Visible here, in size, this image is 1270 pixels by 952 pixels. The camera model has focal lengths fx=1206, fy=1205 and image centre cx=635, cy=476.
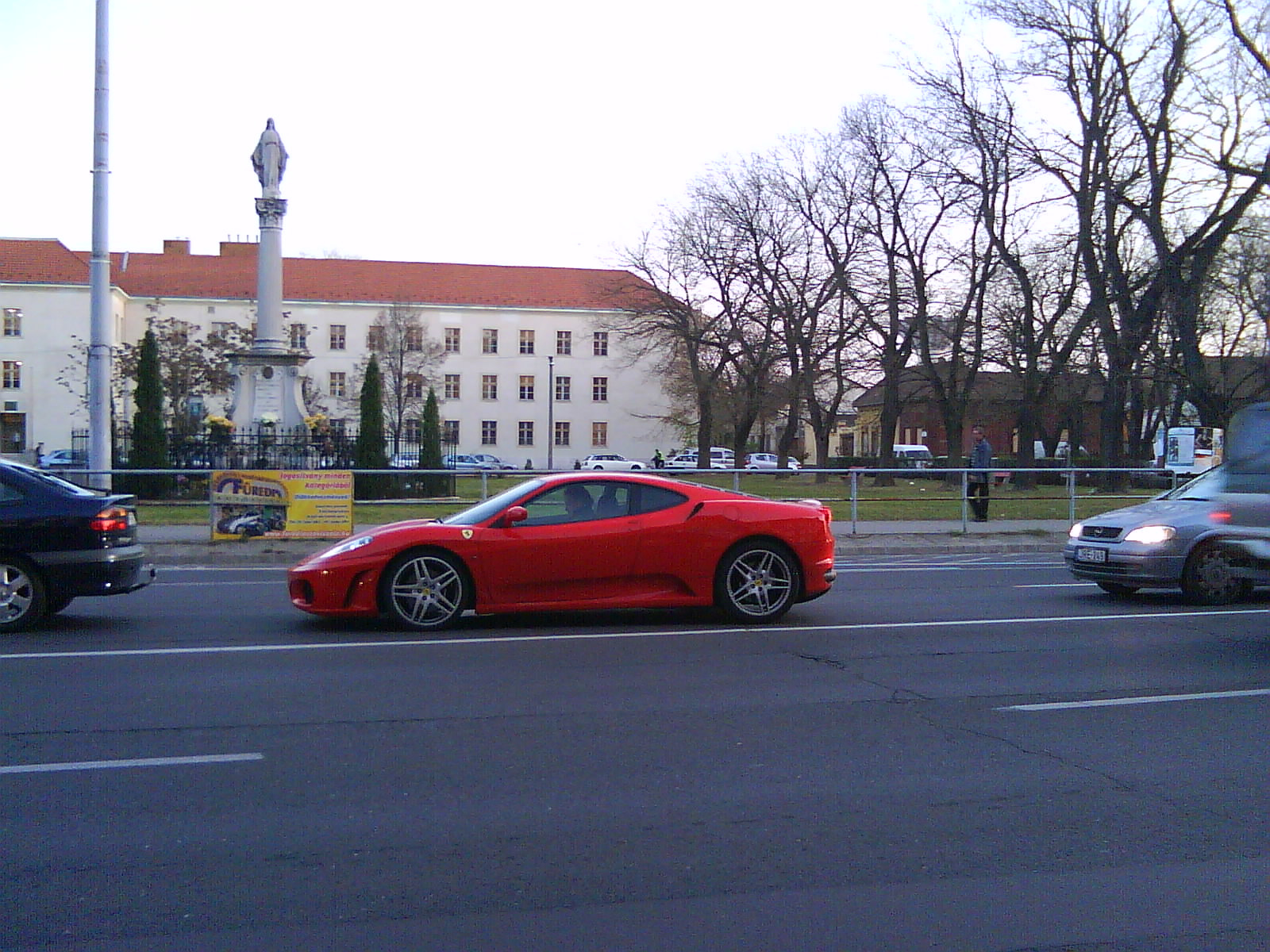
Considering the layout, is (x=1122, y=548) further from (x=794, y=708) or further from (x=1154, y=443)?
(x=1154, y=443)

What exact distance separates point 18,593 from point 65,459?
170 feet

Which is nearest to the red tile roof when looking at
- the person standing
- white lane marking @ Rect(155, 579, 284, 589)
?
the person standing

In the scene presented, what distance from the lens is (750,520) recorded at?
34.4ft

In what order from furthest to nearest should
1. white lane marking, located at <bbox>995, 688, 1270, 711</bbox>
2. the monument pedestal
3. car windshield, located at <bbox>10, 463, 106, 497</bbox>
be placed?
the monument pedestal → car windshield, located at <bbox>10, 463, 106, 497</bbox> → white lane marking, located at <bbox>995, 688, 1270, 711</bbox>

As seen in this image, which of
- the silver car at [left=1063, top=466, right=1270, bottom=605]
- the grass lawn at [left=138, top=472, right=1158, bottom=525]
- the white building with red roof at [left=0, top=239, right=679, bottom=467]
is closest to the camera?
the silver car at [left=1063, top=466, right=1270, bottom=605]

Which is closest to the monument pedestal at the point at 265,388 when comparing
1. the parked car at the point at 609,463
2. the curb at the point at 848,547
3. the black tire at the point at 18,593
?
the curb at the point at 848,547

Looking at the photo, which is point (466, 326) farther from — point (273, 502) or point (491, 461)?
point (273, 502)

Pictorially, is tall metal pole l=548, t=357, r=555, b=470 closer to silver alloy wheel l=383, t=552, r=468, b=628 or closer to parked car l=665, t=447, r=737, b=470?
parked car l=665, t=447, r=737, b=470

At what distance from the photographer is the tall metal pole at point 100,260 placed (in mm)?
19766

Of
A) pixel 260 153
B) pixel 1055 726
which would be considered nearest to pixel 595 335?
pixel 260 153

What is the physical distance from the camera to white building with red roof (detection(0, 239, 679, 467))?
249ft

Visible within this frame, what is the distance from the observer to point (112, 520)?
1028cm

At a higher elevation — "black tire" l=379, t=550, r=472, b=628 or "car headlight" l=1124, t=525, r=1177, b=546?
"car headlight" l=1124, t=525, r=1177, b=546

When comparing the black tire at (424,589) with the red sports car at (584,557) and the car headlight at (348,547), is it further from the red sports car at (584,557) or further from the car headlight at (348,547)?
the car headlight at (348,547)
